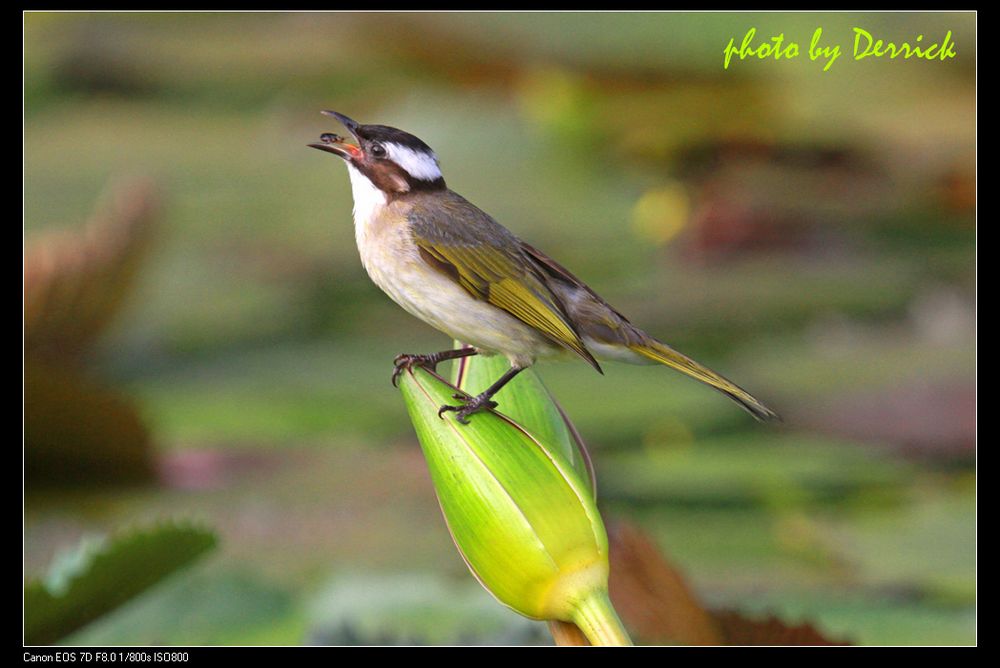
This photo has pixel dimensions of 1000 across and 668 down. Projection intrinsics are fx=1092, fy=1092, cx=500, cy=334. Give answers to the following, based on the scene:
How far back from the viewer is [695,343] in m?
4.04

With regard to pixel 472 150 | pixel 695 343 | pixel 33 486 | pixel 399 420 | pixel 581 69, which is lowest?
pixel 33 486

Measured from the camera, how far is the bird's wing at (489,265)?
1.82 meters

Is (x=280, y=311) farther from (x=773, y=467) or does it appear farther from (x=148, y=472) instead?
(x=773, y=467)

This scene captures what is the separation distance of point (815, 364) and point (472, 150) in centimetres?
188

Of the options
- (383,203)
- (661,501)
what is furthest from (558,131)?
(383,203)

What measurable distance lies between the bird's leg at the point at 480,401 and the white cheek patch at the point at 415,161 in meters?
0.51

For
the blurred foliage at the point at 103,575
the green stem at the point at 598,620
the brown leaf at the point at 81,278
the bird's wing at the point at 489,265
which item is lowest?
the brown leaf at the point at 81,278

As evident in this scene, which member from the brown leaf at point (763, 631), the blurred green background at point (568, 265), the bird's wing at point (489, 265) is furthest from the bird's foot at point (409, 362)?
the blurred green background at point (568, 265)

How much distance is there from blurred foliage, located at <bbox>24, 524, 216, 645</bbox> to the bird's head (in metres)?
0.81

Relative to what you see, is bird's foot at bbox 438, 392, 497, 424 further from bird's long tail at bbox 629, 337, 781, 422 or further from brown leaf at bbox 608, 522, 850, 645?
brown leaf at bbox 608, 522, 850, 645

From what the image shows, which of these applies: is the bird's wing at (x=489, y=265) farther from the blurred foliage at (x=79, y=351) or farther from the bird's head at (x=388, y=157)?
the blurred foliage at (x=79, y=351)

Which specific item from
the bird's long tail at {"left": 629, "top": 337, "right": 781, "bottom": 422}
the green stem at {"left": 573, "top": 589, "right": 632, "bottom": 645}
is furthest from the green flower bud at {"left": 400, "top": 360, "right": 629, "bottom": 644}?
the bird's long tail at {"left": 629, "top": 337, "right": 781, "bottom": 422}

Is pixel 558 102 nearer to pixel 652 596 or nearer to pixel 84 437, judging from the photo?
pixel 84 437

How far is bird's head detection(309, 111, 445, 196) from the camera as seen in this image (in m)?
1.94
